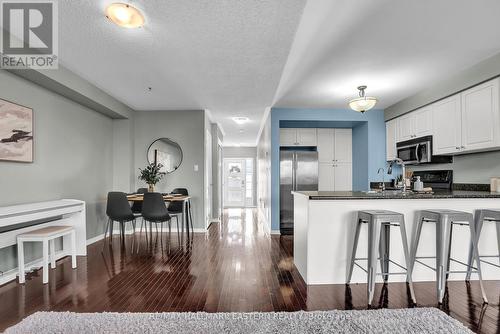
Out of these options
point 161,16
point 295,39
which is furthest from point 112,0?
point 295,39

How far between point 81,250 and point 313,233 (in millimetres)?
3260

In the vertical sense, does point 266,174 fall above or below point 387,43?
below

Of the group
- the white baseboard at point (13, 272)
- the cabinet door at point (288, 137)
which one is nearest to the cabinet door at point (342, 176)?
the cabinet door at point (288, 137)

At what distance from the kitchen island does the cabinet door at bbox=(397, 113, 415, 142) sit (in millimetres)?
1909

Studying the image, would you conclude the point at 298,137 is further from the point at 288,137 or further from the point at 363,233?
the point at 363,233

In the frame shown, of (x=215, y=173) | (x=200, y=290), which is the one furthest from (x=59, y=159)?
(x=215, y=173)

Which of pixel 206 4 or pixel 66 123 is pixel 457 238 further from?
pixel 66 123

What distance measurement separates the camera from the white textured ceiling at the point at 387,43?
6.93 feet

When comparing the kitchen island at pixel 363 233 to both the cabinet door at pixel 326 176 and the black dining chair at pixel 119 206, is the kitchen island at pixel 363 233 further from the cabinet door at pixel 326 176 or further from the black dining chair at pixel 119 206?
the cabinet door at pixel 326 176

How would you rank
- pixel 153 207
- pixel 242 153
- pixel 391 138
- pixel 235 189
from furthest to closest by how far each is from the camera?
pixel 242 153 → pixel 235 189 → pixel 391 138 → pixel 153 207

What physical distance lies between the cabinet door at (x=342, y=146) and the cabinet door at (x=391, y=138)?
32.9 inches

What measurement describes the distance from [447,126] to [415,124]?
0.67 m

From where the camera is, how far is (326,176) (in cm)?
573

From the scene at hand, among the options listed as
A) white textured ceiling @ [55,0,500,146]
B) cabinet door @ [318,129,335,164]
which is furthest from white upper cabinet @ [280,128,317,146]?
white textured ceiling @ [55,0,500,146]
